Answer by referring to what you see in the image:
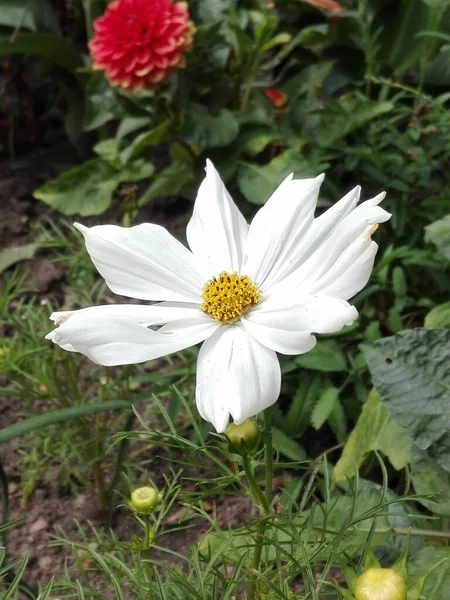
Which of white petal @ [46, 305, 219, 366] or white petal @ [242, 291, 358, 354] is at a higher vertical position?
white petal @ [242, 291, 358, 354]

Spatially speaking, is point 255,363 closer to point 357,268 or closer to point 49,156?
point 357,268

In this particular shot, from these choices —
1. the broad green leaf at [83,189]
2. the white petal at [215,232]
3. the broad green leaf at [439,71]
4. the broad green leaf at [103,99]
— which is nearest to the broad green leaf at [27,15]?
the broad green leaf at [103,99]

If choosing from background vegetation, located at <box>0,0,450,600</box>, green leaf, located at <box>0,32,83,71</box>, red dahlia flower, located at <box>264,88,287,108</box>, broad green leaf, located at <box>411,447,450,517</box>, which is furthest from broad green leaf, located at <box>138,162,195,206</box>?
broad green leaf, located at <box>411,447,450,517</box>

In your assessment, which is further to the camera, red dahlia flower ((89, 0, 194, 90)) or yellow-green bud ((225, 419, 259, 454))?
red dahlia flower ((89, 0, 194, 90))

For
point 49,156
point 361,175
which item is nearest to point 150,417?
point 361,175

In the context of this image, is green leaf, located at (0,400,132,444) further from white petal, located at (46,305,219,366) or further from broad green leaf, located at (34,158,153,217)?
broad green leaf, located at (34,158,153,217)

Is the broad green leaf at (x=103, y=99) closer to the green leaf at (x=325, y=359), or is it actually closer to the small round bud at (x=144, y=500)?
the green leaf at (x=325, y=359)
